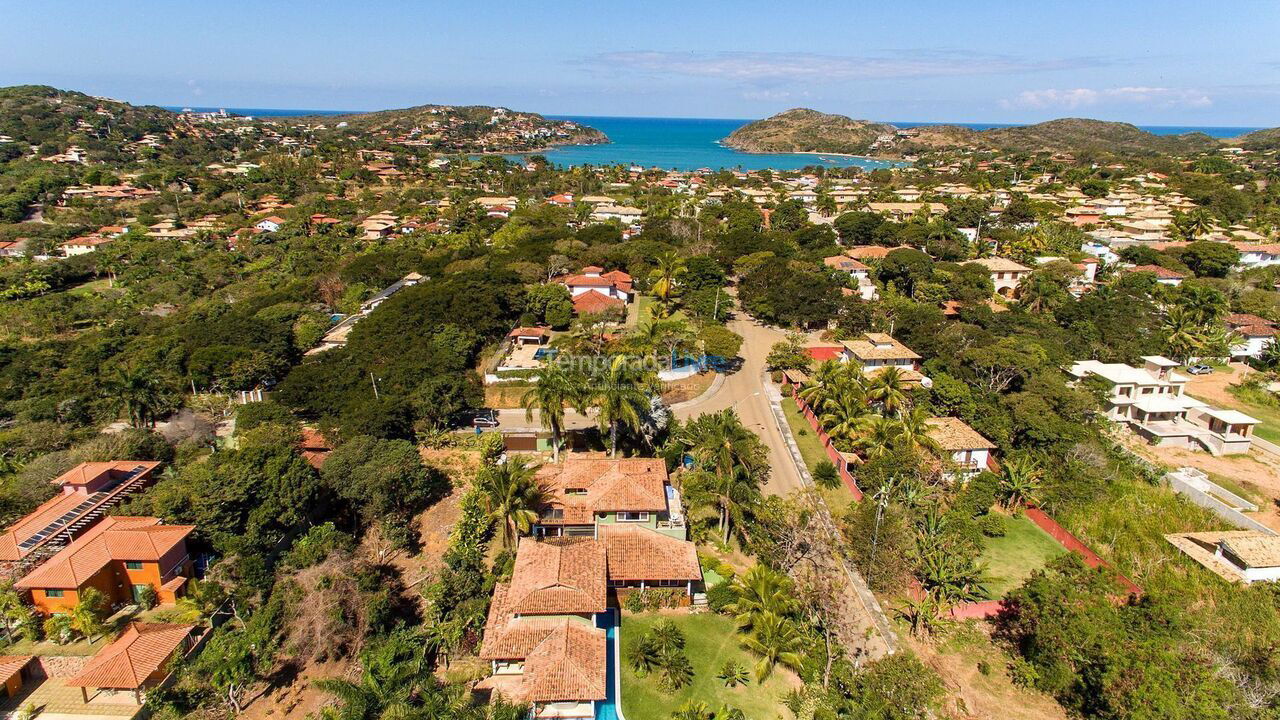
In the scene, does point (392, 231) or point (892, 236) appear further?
point (392, 231)

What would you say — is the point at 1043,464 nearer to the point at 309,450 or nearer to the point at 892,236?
the point at 309,450

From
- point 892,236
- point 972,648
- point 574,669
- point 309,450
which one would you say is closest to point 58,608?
point 309,450

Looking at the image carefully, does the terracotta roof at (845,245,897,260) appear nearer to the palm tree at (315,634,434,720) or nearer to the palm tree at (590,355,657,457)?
the palm tree at (590,355,657,457)

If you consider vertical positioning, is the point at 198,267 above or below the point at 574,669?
above

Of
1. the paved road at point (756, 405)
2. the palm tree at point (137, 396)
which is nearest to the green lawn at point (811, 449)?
the paved road at point (756, 405)

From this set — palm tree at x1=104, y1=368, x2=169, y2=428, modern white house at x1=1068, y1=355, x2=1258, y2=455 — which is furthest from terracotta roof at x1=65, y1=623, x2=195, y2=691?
modern white house at x1=1068, y1=355, x2=1258, y2=455

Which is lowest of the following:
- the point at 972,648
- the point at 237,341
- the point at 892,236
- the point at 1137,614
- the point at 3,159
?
the point at 972,648

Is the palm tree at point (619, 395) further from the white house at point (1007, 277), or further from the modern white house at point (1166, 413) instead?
the white house at point (1007, 277)
